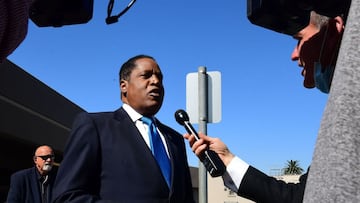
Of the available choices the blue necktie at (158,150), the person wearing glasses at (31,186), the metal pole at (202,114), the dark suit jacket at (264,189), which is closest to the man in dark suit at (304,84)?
the dark suit jacket at (264,189)

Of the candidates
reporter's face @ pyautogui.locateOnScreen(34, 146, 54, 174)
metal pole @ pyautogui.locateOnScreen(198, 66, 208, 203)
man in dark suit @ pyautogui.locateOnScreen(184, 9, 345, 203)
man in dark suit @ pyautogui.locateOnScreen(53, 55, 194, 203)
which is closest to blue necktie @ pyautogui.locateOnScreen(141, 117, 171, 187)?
man in dark suit @ pyautogui.locateOnScreen(53, 55, 194, 203)

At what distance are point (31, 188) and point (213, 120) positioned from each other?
2.28m

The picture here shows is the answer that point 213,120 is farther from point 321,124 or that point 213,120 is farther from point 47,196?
point 321,124

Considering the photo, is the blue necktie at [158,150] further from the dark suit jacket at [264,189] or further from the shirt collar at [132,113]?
the dark suit jacket at [264,189]

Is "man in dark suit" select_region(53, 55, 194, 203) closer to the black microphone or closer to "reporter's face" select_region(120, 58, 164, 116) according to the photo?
"reporter's face" select_region(120, 58, 164, 116)

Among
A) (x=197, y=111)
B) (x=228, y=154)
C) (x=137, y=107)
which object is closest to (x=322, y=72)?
(x=228, y=154)

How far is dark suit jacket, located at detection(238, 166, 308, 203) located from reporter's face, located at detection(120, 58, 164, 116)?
0.68m

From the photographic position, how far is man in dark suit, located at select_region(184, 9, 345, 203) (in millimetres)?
1844

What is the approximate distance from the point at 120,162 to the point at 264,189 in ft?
2.47

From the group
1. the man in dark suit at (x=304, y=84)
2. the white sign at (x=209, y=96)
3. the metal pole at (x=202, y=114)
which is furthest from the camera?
the white sign at (x=209, y=96)

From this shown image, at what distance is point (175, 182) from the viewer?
2836mm

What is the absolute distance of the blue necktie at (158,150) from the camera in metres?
2.86

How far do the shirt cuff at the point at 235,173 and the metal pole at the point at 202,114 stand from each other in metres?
1.89

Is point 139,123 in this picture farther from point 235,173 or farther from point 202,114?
point 202,114
